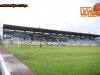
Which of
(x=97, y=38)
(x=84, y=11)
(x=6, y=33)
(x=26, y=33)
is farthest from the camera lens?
(x=97, y=38)

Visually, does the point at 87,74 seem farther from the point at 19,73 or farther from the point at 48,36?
the point at 48,36

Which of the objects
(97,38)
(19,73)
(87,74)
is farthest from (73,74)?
(97,38)

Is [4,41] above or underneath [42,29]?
underneath

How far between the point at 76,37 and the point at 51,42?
2020 centimetres

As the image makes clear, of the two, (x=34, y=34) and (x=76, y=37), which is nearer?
(x=34, y=34)

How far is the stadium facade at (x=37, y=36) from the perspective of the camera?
64.3 meters

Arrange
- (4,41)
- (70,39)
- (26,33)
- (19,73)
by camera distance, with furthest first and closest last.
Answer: (70,39) < (26,33) < (4,41) < (19,73)

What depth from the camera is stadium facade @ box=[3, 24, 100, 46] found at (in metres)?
64.3

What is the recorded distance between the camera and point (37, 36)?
73875 millimetres

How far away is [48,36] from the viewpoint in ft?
254

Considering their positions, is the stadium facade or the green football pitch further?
the stadium facade

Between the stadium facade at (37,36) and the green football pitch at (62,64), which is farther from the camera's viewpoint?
the stadium facade at (37,36)

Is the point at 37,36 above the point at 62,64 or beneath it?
above

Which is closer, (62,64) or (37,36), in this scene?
(62,64)
